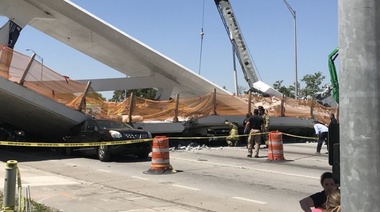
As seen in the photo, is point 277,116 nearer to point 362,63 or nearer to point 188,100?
point 188,100

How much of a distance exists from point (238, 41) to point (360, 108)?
30593 millimetres

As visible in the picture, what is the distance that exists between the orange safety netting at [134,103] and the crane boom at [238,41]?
7.53 meters

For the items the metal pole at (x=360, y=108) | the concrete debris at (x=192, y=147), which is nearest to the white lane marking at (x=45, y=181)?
the concrete debris at (x=192, y=147)

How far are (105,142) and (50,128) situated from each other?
560 cm

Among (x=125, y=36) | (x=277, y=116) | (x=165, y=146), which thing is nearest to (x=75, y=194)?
(x=165, y=146)

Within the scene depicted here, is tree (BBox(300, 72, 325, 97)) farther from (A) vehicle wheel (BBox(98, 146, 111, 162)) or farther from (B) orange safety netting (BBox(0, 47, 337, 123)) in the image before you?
(A) vehicle wheel (BBox(98, 146, 111, 162))

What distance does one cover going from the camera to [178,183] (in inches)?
404

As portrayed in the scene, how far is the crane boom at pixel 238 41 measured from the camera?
105 feet

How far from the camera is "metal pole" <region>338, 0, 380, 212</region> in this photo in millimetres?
2305

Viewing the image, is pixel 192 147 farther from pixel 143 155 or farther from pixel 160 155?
pixel 160 155

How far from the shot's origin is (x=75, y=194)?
8.79 meters

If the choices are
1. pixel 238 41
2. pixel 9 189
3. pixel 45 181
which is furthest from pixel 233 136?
pixel 9 189

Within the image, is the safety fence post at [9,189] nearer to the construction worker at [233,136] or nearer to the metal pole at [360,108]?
the metal pole at [360,108]

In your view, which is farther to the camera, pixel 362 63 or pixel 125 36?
pixel 125 36
